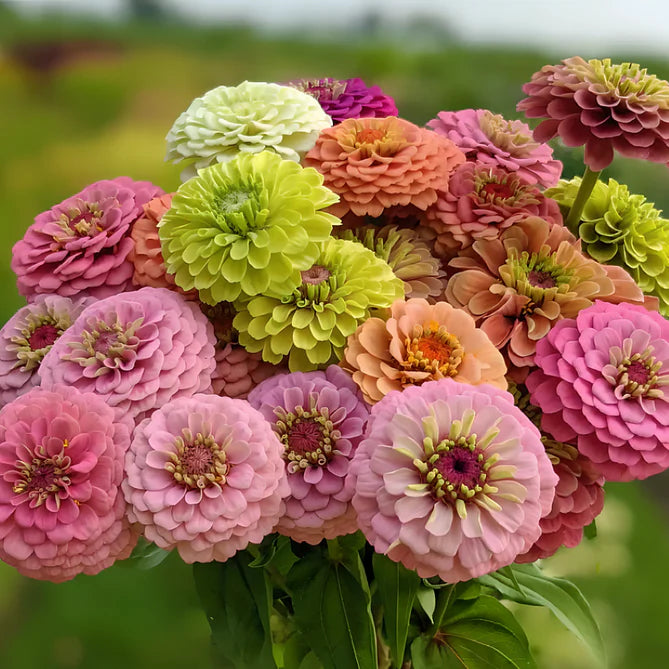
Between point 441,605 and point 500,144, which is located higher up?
point 500,144

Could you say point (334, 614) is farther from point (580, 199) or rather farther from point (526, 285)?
point (580, 199)

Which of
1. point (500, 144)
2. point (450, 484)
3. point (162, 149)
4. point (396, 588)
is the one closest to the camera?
point (450, 484)

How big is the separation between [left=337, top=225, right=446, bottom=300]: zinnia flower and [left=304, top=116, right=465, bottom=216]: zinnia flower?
3cm

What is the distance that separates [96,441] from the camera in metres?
0.47

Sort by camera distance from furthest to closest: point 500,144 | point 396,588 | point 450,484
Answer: point 500,144 < point 396,588 < point 450,484

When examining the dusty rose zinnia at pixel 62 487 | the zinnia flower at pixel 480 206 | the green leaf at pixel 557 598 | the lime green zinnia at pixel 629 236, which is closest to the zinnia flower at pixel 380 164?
the zinnia flower at pixel 480 206

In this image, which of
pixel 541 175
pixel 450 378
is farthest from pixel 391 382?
pixel 541 175

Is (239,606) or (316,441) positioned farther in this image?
(239,606)

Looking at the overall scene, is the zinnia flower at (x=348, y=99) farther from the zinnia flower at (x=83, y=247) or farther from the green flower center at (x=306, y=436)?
the green flower center at (x=306, y=436)

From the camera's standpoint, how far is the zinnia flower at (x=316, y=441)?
49 centimetres

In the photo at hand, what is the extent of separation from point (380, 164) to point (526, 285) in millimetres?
153

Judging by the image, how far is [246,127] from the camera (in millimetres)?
610

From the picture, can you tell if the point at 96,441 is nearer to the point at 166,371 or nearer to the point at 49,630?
the point at 166,371

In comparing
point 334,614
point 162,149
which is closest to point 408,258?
point 334,614
